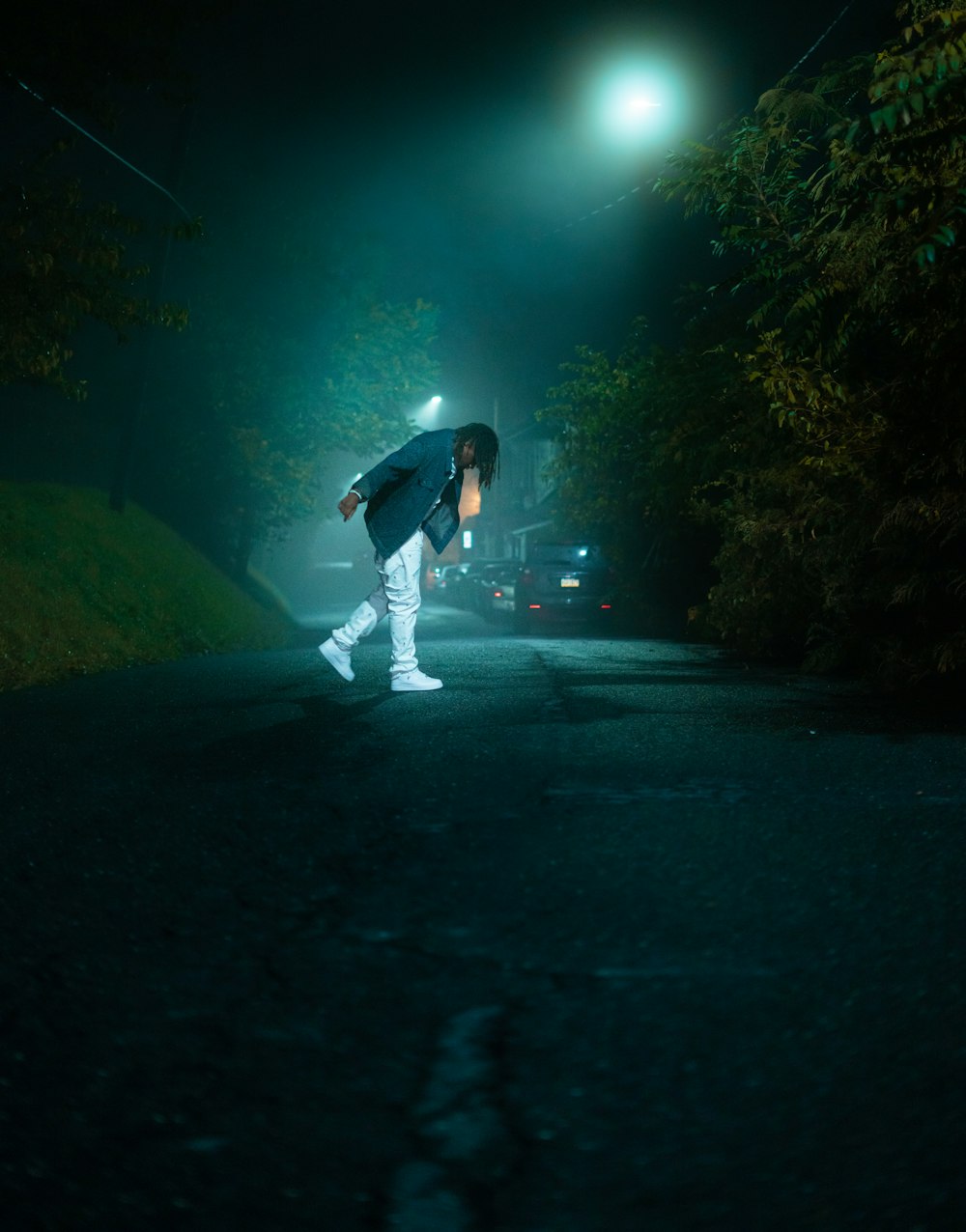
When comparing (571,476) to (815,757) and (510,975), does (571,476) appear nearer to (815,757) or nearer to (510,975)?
(815,757)

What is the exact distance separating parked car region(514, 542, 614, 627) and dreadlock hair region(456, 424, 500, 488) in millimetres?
17382

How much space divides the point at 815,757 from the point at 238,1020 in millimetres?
4562

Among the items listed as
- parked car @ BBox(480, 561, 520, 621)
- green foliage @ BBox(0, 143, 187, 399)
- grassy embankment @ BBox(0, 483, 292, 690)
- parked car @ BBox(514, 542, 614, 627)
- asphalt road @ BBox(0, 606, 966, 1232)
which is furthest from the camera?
parked car @ BBox(480, 561, 520, 621)

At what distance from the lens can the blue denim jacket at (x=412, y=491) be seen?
34.1 ft

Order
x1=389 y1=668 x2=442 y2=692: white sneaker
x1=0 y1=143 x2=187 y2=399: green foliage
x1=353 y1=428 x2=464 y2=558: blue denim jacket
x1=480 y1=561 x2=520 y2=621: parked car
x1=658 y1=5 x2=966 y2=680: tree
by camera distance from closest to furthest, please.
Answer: x1=658 y1=5 x2=966 y2=680: tree → x1=353 y1=428 x2=464 y2=558: blue denim jacket → x1=389 y1=668 x2=442 y2=692: white sneaker → x1=0 y1=143 x2=187 y2=399: green foliage → x1=480 y1=561 x2=520 y2=621: parked car

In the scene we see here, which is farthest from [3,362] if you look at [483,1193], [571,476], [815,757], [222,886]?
[571,476]

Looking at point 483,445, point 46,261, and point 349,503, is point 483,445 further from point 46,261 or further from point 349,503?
point 46,261

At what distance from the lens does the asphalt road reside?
233 cm

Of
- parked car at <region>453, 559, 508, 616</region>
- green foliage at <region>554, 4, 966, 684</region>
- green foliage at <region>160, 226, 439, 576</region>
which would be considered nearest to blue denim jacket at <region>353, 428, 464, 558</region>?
green foliage at <region>554, 4, 966, 684</region>

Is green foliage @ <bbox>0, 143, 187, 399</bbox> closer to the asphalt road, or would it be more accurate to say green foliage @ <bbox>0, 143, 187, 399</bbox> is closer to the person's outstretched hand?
the person's outstretched hand

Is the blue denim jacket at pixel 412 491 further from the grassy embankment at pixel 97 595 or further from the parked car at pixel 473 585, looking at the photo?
the parked car at pixel 473 585

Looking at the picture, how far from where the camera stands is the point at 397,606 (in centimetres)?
1055

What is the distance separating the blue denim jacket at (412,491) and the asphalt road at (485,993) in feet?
11.5

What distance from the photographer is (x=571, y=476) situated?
4041 cm
